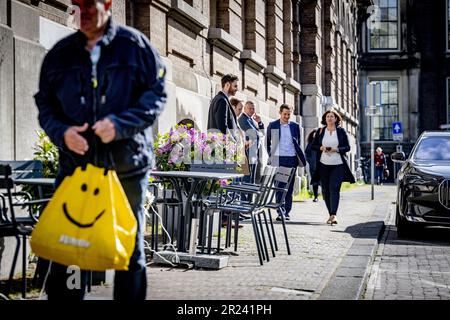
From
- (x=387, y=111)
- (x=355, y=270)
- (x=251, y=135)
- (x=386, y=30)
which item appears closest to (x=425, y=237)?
(x=251, y=135)

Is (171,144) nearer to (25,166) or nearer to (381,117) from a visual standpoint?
(25,166)

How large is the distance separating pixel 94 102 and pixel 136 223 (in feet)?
2.14

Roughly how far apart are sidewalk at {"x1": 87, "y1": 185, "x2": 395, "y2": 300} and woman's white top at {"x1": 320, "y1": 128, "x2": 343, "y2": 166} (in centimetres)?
167

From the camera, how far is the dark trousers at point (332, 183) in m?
12.6

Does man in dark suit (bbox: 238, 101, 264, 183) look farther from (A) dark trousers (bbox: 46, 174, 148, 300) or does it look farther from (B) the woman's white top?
(A) dark trousers (bbox: 46, 174, 148, 300)

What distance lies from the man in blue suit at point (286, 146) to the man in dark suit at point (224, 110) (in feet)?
7.62

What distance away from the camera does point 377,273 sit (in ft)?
25.5

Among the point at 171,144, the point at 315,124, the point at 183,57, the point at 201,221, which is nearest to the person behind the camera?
the point at 201,221

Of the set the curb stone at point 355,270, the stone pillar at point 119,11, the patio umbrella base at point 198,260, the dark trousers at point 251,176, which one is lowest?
the curb stone at point 355,270

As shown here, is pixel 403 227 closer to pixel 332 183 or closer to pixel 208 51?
pixel 332 183

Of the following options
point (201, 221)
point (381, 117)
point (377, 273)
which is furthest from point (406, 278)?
point (381, 117)

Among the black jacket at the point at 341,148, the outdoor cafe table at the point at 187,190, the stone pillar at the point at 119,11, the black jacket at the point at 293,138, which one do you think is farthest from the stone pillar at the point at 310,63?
the outdoor cafe table at the point at 187,190

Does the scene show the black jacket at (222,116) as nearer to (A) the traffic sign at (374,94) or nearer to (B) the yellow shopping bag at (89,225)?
(B) the yellow shopping bag at (89,225)

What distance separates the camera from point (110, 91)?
4070 millimetres
